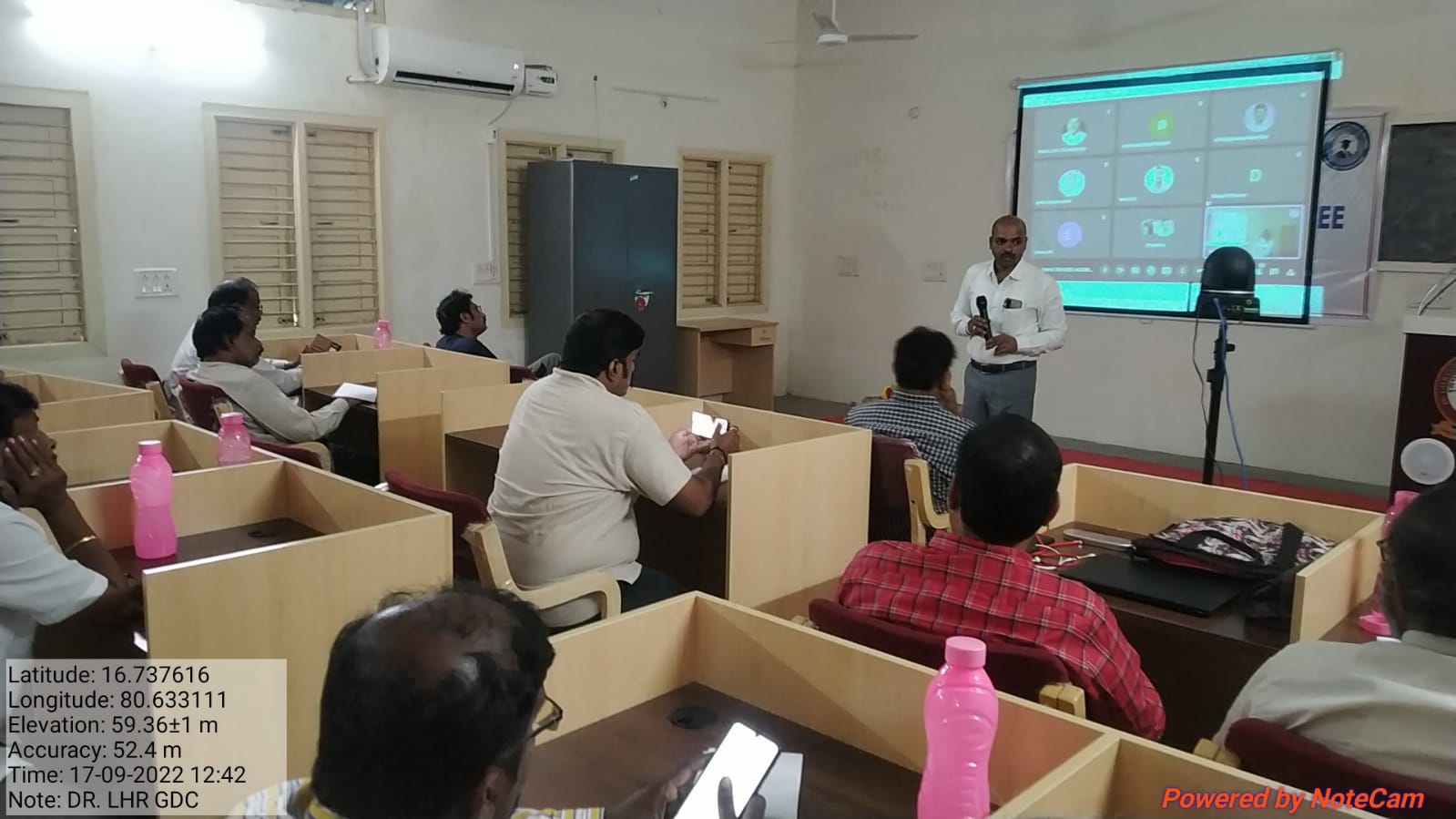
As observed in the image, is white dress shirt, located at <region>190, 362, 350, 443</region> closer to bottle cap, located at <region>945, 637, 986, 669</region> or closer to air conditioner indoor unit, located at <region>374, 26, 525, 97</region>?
air conditioner indoor unit, located at <region>374, 26, 525, 97</region>

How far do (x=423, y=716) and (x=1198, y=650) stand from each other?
1586 millimetres

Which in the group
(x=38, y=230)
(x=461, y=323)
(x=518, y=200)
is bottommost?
(x=461, y=323)

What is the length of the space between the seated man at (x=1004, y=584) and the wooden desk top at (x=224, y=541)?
1.34 metres

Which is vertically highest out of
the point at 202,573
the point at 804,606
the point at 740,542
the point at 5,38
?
the point at 5,38

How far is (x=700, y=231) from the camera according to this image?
7.88 metres

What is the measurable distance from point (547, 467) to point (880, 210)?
556 cm

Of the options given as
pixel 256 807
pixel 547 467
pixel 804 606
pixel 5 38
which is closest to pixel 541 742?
pixel 256 807

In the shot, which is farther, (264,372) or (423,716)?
(264,372)

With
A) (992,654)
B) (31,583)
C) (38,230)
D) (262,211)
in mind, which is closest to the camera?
(992,654)

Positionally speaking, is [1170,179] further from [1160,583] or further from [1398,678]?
[1398,678]

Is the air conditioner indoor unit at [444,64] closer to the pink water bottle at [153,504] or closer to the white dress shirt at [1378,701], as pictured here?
the pink water bottle at [153,504]

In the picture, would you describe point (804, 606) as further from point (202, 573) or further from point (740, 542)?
point (202, 573)

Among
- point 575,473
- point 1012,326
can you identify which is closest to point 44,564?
point 575,473

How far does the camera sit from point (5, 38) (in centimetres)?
482
